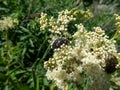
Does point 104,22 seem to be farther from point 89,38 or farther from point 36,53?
point 89,38

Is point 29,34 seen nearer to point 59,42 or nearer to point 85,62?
point 59,42

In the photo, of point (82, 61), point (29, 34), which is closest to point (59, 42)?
point (82, 61)

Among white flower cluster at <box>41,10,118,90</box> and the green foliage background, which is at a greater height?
the green foliage background

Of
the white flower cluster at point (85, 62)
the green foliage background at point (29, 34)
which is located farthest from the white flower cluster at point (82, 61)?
the green foliage background at point (29, 34)

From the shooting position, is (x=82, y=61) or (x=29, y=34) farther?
(x=29, y=34)

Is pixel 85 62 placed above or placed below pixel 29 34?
below

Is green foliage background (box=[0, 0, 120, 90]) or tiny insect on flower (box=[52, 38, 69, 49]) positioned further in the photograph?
green foliage background (box=[0, 0, 120, 90])

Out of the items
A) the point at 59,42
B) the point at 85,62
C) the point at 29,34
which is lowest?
the point at 85,62

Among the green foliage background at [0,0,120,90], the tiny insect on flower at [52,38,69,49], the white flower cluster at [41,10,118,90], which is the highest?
→ the green foliage background at [0,0,120,90]

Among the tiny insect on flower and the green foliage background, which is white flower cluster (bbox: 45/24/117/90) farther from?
the green foliage background

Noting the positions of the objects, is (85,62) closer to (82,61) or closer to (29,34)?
(82,61)

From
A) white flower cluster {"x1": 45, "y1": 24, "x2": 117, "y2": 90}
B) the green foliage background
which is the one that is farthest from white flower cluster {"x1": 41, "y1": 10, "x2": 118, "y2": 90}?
the green foliage background
